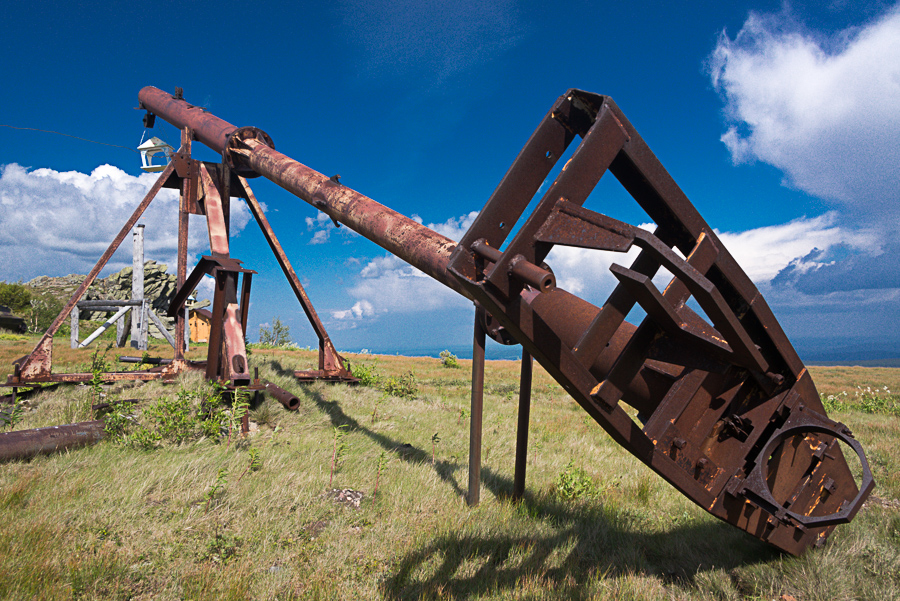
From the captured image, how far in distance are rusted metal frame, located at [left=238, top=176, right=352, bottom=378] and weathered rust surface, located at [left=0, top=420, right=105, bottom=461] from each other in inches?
156

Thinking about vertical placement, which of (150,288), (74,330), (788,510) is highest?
(150,288)

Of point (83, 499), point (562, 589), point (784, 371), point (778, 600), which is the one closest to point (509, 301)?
point (784, 371)

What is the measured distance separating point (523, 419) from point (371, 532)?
A: 165 centimetres

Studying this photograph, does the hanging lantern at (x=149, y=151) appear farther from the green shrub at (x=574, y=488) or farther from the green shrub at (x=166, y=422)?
the green shrub at (x=574, y=488)

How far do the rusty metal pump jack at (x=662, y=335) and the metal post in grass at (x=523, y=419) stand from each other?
1.03 m

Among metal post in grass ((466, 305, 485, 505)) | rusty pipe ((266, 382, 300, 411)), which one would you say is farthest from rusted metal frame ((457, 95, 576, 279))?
rusty pipe ((266, 382, 300, 411))

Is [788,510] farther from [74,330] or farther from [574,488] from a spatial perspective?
[74,330]

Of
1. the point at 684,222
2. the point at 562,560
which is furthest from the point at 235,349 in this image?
the point at 684,222

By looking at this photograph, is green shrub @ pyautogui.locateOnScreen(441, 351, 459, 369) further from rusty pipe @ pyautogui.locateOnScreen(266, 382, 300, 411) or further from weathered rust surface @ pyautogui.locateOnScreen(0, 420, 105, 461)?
weathered rust surface @ pyautogui.locateOnScreen(0, 420, 105, 461)

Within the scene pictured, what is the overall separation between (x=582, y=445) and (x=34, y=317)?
3783cm

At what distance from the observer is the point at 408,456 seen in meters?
5.81

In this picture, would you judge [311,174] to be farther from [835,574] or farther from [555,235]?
[835,574]

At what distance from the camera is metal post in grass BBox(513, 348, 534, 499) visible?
409cm

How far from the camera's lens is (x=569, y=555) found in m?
3.57
